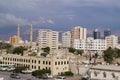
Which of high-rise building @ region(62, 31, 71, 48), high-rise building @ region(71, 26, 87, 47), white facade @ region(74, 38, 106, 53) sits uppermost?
high-rise building @ region(71, 26, 87, 47)

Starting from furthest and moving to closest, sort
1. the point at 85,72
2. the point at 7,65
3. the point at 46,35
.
Result: the point at 46,35 < the point at 7,65 < the point at 85,72

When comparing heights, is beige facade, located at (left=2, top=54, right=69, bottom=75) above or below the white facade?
below

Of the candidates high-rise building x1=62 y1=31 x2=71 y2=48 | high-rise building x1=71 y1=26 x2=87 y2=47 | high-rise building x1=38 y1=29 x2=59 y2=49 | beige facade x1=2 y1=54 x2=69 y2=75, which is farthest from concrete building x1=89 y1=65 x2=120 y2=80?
Answer: high-rise building x1=71 y1=26 x2=87 y2=47

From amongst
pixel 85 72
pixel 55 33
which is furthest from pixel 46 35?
pixel 85 72

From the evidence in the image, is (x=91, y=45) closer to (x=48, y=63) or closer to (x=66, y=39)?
(x=66, y=39)

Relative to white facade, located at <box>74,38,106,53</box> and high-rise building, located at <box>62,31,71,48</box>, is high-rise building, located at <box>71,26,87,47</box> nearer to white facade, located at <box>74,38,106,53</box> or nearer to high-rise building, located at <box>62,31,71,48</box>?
high-rise building, located at <box>62,31,71,48</box>

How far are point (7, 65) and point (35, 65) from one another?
447cm

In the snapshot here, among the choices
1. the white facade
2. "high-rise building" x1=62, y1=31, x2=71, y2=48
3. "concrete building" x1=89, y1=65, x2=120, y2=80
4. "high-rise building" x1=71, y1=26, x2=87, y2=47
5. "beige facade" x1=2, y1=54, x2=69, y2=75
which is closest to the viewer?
"concrete building" x1=89, y1=65, x2=120, y2=80

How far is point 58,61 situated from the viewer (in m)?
39.2

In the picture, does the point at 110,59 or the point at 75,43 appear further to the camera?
the point at 75,43

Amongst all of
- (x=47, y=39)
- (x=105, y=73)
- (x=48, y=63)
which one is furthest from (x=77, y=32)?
(x=105, y=73)

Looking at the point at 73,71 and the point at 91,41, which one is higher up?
the point at 91,41

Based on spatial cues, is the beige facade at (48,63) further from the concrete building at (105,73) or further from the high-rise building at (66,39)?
the high-rise building at (66,39)

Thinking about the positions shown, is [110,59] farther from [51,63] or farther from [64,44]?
[64,44]
